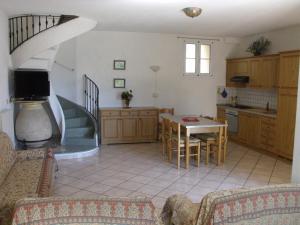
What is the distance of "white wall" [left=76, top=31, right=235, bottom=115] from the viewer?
7.04m

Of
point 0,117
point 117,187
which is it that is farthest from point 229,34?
point 0,117

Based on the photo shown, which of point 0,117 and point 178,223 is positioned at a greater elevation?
point 0,117

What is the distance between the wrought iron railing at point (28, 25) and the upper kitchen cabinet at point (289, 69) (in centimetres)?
412

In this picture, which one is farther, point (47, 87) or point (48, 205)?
point (47, 87)

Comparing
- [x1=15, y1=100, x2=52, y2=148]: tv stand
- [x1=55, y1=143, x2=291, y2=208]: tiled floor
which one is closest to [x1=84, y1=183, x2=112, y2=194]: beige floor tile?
[x1=55, y1=143, x2=291, y2=208]: tiled floor

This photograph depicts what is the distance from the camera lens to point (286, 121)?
5582 mm

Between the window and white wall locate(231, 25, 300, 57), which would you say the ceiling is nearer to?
white wall locate(231, 25, 300, 57)

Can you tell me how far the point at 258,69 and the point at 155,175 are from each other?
3714 millimetres

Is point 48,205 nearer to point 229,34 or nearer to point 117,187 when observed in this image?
point 117,187

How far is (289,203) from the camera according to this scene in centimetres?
176

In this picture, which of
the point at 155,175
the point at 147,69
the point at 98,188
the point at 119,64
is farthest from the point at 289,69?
the point at 98,188

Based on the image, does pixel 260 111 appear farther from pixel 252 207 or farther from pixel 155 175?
pixel 252 207

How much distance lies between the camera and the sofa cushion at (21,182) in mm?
2590

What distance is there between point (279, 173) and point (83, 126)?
4.27 metres
